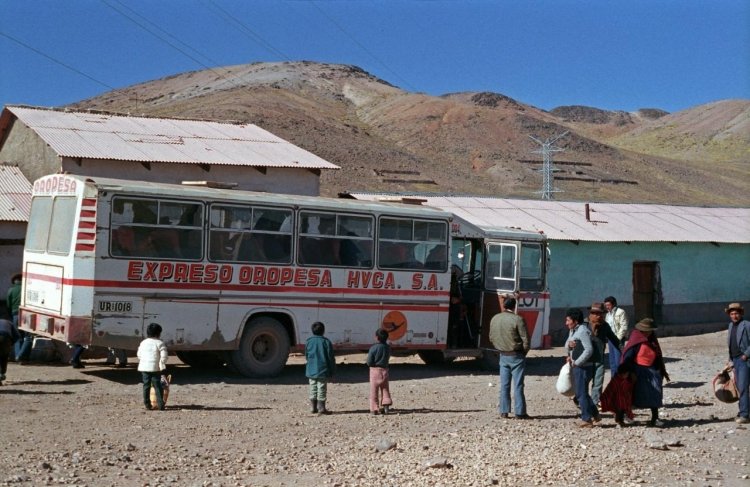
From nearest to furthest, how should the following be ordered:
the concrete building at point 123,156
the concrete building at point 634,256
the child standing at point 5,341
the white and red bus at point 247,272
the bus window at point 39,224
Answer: the child standing at point 5,341
the white and red bus at point 247,272
the bus window at point 39,224
the concrete building at point 123,156
the concrete building at point 634,256

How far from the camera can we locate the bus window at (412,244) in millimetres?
16891

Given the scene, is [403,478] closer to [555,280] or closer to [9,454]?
[9,454]

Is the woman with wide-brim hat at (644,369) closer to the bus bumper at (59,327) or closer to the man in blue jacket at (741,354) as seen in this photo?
the man in blue jacket at (741,354)

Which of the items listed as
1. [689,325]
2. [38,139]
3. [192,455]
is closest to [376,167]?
[689,325]

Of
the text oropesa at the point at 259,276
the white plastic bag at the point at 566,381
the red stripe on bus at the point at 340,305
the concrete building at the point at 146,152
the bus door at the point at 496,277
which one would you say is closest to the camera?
the white plastic bag at the point at 566,381

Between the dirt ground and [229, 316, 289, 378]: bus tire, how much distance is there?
239mm

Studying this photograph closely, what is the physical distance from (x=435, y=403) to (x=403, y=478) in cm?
529

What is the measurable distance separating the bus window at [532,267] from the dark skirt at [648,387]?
6382 mm

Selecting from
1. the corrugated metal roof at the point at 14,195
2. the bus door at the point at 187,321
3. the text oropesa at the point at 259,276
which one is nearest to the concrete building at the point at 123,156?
the corrugated metal roof at the point at 14,195

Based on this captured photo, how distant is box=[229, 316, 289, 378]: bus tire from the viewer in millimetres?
15484

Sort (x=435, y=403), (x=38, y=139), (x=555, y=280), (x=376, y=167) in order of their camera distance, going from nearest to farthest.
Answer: (x=435, y=403) → (x=38, y=139) → (x=555, y=280) → (x=376, y=167)

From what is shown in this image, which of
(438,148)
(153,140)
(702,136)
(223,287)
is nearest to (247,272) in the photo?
(223,287)

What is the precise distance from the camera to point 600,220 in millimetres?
29516

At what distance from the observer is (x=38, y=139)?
2291 cm
